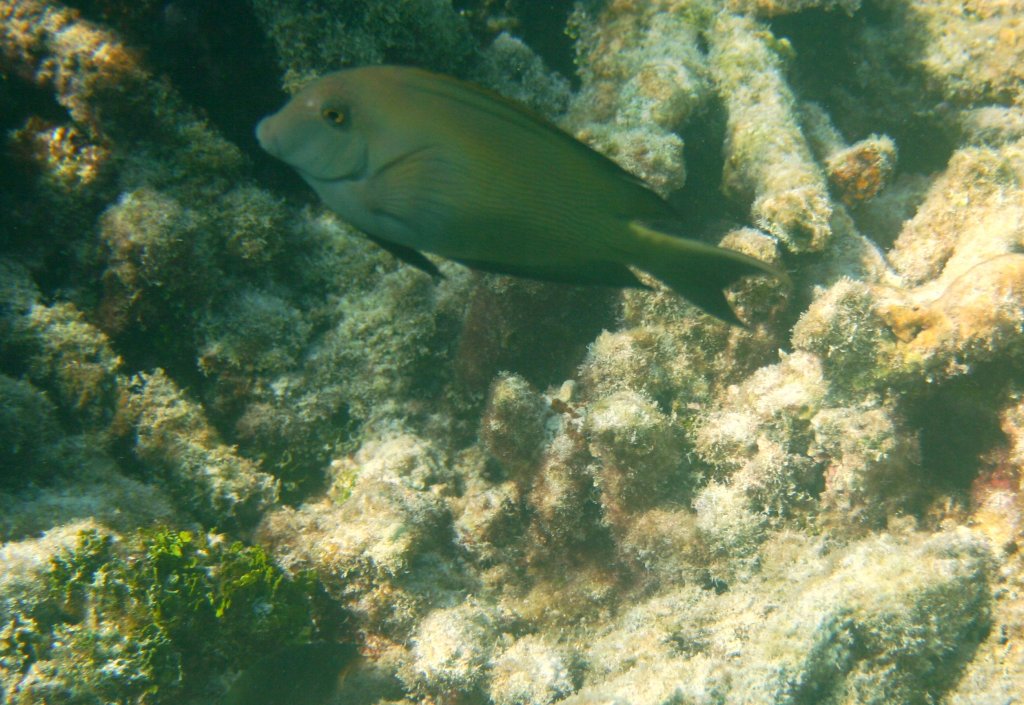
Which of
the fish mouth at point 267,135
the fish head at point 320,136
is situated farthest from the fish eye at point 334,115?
the fish mouth at point 267,135

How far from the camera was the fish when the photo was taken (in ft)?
10.00

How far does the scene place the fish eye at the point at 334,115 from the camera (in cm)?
155

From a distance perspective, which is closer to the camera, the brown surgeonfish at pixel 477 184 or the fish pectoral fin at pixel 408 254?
the brown surgeonfish at pixel 477 184

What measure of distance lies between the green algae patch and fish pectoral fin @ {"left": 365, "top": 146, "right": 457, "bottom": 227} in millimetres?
2499

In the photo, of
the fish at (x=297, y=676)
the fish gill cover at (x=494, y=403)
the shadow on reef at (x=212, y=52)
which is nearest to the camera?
the fish gill cover at (x=494, y=403)

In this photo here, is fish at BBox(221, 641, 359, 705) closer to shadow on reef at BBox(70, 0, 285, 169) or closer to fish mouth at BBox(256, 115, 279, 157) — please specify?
fish mouth at BBox(256, 115, 279, 157)

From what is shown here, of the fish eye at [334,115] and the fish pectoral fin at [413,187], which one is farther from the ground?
the fish eye at [334,115]

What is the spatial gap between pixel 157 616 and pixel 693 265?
3013 millimetres

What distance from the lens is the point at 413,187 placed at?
1515mm

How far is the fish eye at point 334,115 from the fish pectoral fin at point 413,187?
0.59 feet

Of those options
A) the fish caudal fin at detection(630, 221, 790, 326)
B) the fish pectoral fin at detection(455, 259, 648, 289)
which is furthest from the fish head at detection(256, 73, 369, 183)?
the fish caudal fin at detection(630, 221, 790, 326)

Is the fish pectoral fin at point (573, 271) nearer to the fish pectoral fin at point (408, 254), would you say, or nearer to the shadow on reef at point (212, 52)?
the fish pectoral fin at point (408, 254)

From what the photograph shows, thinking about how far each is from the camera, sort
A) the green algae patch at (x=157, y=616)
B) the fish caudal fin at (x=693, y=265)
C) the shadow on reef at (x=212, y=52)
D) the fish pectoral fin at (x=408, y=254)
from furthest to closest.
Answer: the shadow on reef at (x=212, y=52) < the green algae patch at (x=157, y=616) < the fish pectoral fin at (x=408, y=254) < the fish caudal fin at (x=693, y=265)

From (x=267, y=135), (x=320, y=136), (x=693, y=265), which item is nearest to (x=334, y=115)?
(x=320, y=136)
